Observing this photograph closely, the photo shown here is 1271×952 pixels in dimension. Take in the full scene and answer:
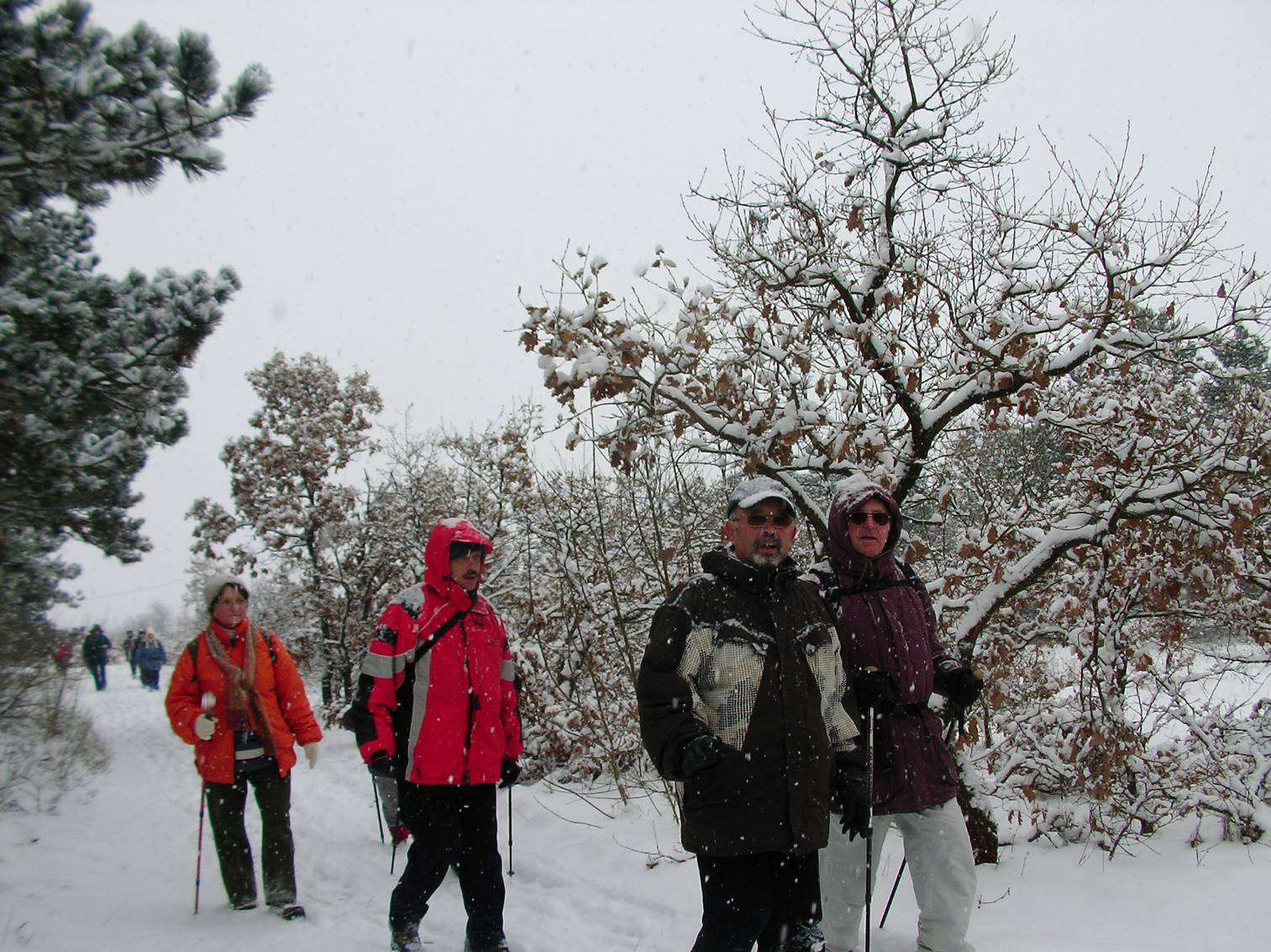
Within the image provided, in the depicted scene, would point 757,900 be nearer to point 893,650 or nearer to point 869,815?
point 869,815

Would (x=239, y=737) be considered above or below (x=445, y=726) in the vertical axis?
below

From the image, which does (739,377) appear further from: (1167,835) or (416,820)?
(1167,835)

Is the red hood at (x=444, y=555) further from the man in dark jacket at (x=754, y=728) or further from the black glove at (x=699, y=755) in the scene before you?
the black glove at (x=699, y=755)

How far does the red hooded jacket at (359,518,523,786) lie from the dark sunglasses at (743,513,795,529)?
5.06 ft

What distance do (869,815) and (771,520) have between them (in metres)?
1.13

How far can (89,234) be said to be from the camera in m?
4.95

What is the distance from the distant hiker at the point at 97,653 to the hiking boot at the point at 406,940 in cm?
2354

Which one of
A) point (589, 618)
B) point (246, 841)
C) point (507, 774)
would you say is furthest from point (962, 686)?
point (589, 618)

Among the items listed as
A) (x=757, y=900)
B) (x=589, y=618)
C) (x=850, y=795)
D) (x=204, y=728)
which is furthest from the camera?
(x=589, y=618)

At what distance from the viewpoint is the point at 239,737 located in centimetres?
475

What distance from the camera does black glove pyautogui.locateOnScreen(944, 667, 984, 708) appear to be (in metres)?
3.55

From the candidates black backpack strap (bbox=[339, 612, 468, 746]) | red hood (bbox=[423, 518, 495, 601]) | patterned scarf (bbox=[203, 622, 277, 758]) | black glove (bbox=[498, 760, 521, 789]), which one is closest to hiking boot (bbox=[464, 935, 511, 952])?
black glove (bbox=[498, 760, 521, 789])

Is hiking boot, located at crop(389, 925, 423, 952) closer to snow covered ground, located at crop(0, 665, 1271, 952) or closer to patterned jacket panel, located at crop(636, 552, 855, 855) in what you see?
snow covered ground, located at crop(0, 665, 1271, 952)

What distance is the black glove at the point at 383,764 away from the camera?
3973 millimetres
